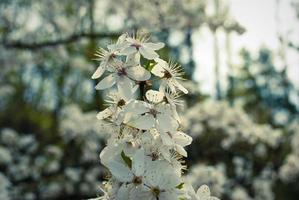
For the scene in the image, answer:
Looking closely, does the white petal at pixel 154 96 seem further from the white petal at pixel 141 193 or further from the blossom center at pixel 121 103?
the white petal at pixel 141 193

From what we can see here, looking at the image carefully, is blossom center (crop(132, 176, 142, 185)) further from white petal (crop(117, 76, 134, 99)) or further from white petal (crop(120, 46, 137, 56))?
white petal (crop(120, 46, 137, 56))

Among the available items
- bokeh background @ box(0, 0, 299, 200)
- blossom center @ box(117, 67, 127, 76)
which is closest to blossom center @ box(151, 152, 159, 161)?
blossom center @ box(117, 67, 127, 76)

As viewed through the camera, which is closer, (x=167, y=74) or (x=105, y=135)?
(x=167, y=74)

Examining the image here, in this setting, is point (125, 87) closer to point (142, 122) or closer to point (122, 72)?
point (122, 72)

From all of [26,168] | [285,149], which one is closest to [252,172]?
[285,149]

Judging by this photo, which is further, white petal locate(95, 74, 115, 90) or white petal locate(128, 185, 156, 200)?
white petal locate(95, 74, 115, 90)

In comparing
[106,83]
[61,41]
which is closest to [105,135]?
[61,41]
